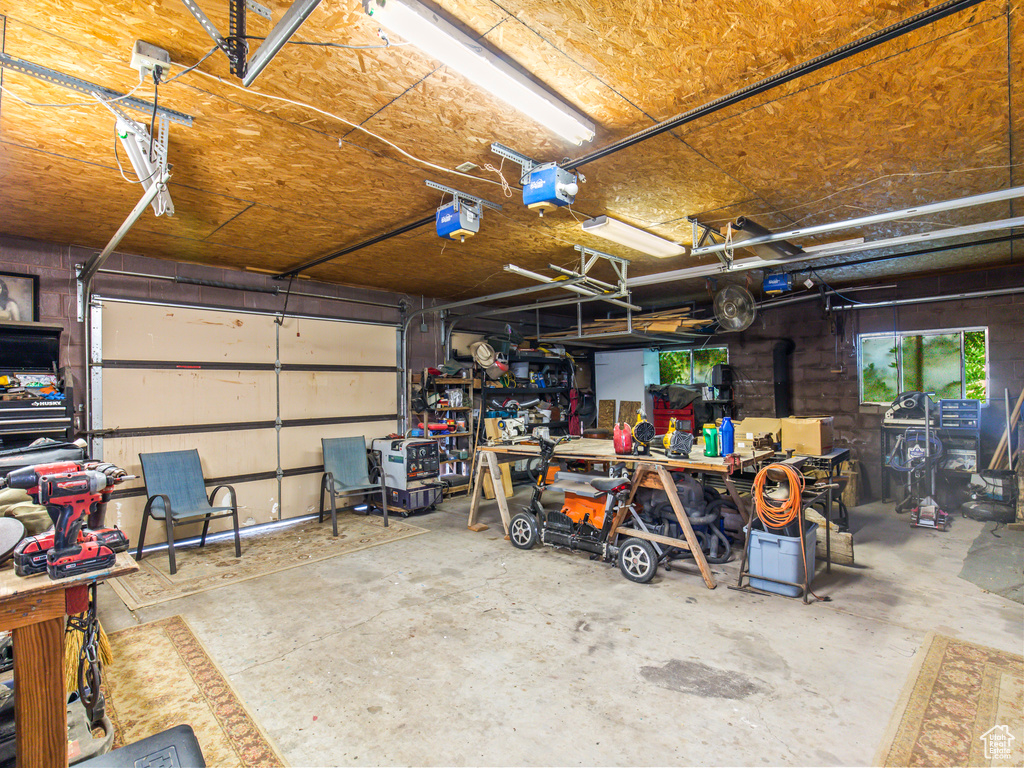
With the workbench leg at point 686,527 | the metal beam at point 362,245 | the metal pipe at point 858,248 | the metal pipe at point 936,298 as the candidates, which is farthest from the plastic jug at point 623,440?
the metal pipe at point 936,298

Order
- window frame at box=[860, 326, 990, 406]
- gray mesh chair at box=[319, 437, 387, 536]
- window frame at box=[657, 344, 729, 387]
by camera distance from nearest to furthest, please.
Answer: gray mesh chair at box=[319, 437, 387, 536] → window frame at box=[860, 326, 990, 406] → window frame at box=[657, 344, 729, 387]

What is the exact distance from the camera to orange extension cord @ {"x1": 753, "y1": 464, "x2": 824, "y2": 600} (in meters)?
3.18

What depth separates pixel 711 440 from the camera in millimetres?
3607

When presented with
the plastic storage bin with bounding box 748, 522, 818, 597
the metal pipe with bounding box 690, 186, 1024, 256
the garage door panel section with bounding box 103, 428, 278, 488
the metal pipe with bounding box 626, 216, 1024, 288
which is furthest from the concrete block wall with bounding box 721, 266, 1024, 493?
the garage door panel section with bounding box 103, 428, 278, 488

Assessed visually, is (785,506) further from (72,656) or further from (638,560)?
(72,656)

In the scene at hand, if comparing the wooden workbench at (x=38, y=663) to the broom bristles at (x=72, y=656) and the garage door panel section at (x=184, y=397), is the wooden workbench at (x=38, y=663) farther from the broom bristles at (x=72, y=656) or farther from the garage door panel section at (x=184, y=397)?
the garage door panel section at (x=184, y=397)

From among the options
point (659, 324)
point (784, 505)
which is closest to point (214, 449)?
point (784, 505)

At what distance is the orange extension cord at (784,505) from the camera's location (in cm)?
318

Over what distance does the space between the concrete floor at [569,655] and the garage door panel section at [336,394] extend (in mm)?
2264

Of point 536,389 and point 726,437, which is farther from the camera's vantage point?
point 536,389

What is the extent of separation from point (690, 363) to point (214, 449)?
703 centimetres

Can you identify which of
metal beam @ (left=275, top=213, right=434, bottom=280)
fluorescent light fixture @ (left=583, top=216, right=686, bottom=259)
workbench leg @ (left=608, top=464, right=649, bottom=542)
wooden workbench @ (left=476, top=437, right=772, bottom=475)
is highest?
metal beam @ (left=275, top=213, right=434, bottom=280)

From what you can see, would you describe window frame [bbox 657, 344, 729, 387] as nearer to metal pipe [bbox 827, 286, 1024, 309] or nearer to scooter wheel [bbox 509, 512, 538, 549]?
metal pipe [bbox 827, 286, 1024, 309]

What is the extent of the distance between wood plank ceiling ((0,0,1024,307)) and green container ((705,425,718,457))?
165 centimetres
